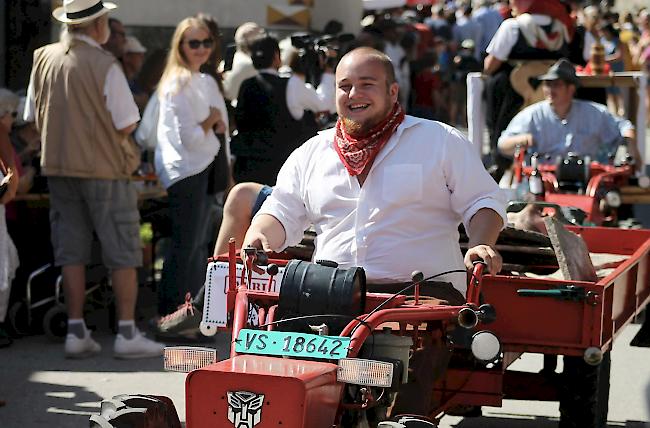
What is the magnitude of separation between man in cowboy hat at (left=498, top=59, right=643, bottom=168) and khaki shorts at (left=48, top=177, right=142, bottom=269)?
3.34 m

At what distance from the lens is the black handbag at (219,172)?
9.44 meters

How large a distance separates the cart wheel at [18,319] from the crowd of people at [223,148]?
0.19 m

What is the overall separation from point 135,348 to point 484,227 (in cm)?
356

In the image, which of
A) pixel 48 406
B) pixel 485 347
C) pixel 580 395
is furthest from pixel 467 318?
pixel 48 406

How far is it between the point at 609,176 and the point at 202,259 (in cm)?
301

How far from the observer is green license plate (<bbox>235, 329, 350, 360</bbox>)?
477 centimetres

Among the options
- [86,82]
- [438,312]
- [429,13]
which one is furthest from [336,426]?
[429,13]

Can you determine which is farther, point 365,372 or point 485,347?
point 485,347

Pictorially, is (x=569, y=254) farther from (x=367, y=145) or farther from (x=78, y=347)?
(x=78, y=347)

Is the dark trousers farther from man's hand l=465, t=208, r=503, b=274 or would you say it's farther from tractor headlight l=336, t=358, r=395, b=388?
tractor headlight l=336, t=358, r=395, b=388

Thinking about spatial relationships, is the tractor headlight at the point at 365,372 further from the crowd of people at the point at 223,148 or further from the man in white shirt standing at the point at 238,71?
the man in white shirt standing at the point at 238,71

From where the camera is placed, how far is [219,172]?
31.1 feet

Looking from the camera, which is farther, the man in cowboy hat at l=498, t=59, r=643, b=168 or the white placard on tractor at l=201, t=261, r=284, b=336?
the man in cowboy hat at l=498, t=59, r=643, b=168

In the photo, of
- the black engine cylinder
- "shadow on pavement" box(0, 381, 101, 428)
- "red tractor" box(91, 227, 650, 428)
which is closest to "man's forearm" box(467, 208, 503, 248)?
"red tractor" box(91, 227, 650, 428)
